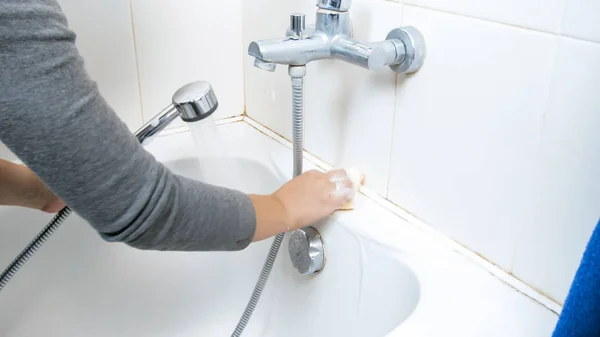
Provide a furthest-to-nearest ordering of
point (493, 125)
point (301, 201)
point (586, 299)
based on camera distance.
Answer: point (301, 201), point (493, 125), point (586, 299)

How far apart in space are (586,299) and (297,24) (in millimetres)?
461

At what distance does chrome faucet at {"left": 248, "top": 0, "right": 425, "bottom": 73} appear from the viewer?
27.5 inches

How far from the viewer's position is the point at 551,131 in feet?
1.93

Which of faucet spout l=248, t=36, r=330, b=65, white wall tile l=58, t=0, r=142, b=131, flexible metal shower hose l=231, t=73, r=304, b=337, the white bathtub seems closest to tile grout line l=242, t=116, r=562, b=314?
the white bathtub

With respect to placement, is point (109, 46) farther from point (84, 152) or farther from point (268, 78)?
point (84, 152)

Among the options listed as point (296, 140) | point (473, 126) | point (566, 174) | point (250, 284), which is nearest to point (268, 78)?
point (296, 140)

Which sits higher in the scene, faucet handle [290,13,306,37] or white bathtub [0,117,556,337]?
faucet handle [290,13,306,37]

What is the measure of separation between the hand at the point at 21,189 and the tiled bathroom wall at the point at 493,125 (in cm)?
44

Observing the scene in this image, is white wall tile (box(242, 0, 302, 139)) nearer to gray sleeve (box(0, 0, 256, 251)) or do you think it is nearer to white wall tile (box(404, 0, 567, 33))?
white wall tile (box(404, 0, 567, 33))

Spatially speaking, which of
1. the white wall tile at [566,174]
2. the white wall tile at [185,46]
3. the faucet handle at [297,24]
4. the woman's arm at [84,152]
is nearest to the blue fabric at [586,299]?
the white wall tile at [566,174]

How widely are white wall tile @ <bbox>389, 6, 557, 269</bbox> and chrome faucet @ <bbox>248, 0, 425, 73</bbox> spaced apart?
0.07 ft

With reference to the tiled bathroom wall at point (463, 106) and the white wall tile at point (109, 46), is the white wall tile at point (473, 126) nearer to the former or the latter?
the tiled bathroom wall at point (463, 106)

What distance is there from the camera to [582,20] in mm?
535

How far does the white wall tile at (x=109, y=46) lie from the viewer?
3.13 feet
